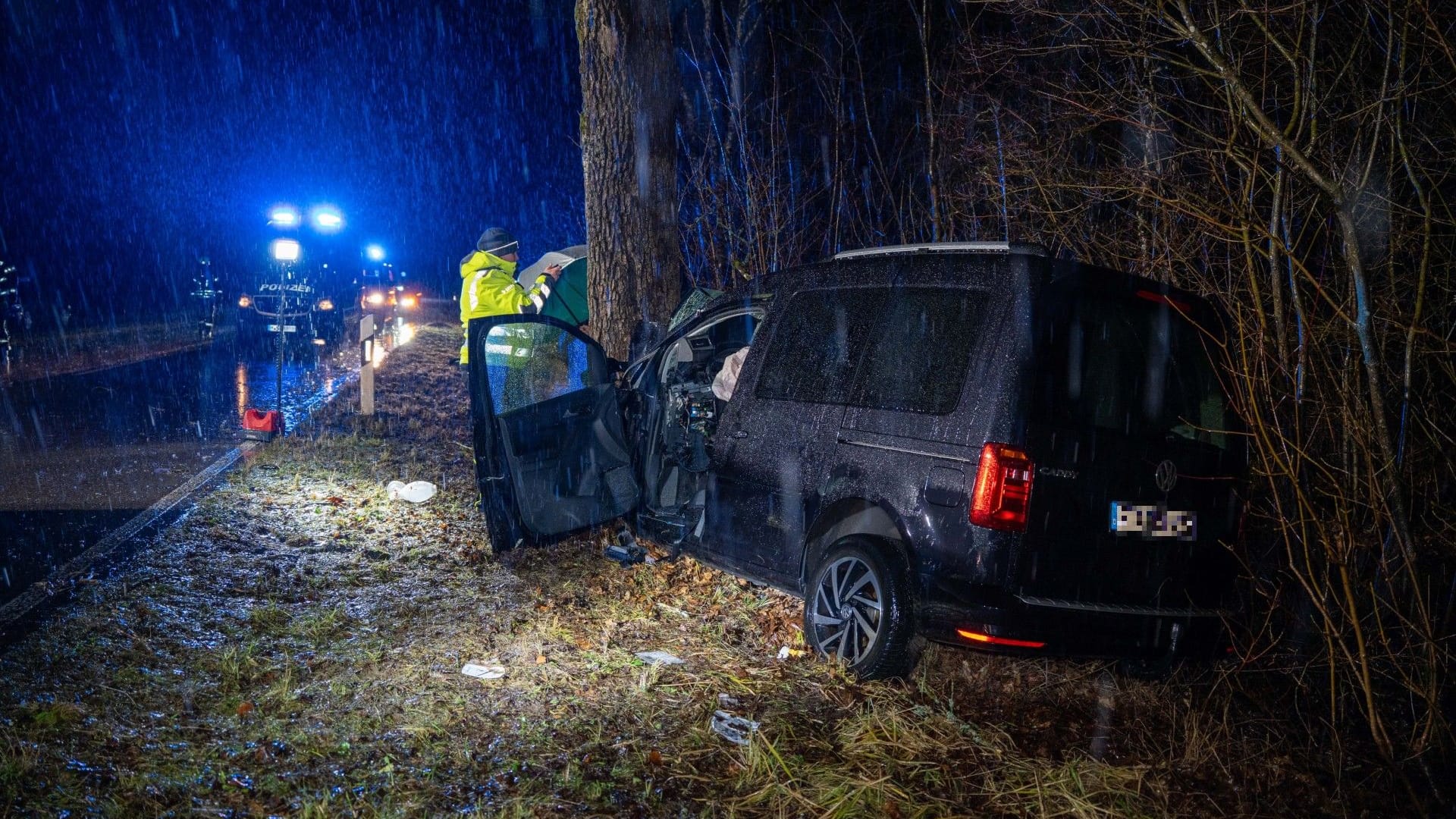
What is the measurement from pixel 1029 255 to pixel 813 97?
11.1 meters

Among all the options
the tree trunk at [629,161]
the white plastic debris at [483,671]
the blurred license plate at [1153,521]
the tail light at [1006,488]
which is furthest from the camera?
the tree trunk at [629,161]

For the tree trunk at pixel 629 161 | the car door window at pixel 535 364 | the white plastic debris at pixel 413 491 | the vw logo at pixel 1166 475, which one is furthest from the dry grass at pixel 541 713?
the tree trunk at pixel 629 161

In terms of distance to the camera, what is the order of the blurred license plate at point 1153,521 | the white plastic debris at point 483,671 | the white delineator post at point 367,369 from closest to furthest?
the blurred license plate at point 1153,521, the white plastic debris at point 483,671, the white delineator post at point 367,369

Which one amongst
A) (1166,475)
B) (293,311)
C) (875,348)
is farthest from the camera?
(293,311)

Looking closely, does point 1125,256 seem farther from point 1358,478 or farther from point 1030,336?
point 1030,336

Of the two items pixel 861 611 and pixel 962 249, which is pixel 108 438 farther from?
pixel 962 249

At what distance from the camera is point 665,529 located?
5.92m

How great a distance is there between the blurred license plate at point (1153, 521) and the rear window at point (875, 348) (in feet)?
2.66

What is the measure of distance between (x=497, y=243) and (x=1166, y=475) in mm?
6361

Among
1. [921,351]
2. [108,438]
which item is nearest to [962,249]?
[921,351]

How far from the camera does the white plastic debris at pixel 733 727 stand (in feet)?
12.7

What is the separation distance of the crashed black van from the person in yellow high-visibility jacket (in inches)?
153

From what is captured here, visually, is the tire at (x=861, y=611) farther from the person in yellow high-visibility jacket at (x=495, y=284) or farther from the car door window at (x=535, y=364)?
the person in yellow high-visibility jacket at (x=495, y=284)

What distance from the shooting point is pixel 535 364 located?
6.25 meters
